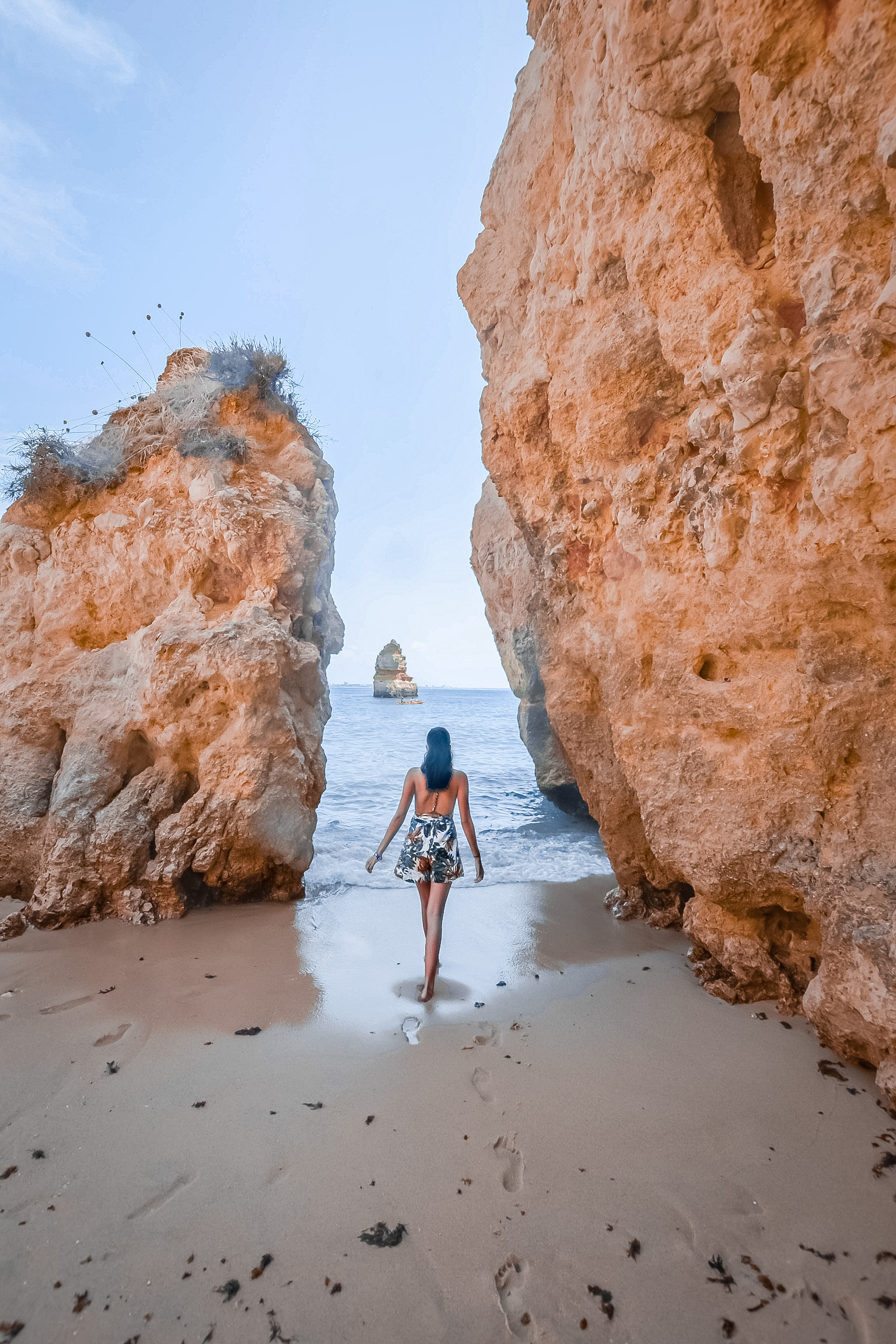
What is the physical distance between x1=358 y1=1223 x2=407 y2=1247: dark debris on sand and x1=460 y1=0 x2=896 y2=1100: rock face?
2017 mm

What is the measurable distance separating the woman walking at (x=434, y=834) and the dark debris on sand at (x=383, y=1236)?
5.33 feet

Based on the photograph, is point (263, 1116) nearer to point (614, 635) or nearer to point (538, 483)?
point (614, 635)

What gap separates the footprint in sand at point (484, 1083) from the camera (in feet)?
8.16

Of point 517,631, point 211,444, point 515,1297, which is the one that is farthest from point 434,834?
point 517,631

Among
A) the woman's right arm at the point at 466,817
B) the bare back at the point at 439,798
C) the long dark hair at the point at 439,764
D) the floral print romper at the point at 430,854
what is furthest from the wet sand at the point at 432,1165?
the long dark hair at the point at 439,764

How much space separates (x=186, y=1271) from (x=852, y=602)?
11.5 feet

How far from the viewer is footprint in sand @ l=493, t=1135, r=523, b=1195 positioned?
2.04 metres

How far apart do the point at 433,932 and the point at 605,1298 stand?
1.96m

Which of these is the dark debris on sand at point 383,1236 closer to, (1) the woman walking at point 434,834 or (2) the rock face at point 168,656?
(1) the woman walking at point 434,834

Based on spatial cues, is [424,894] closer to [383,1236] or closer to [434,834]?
[434,834]

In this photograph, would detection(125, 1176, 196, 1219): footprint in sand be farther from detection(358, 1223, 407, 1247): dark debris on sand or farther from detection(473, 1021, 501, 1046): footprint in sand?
detection(473, 1021, 501, 1046): footprint in sand

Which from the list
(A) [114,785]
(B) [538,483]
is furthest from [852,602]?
(A) [114,785]

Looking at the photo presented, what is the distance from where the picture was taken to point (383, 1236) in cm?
185

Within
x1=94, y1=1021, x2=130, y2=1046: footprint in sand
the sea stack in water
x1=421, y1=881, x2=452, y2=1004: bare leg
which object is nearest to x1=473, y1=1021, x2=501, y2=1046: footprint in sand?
x1=421, y1=881, x2=452, y2=1004: bare leg
